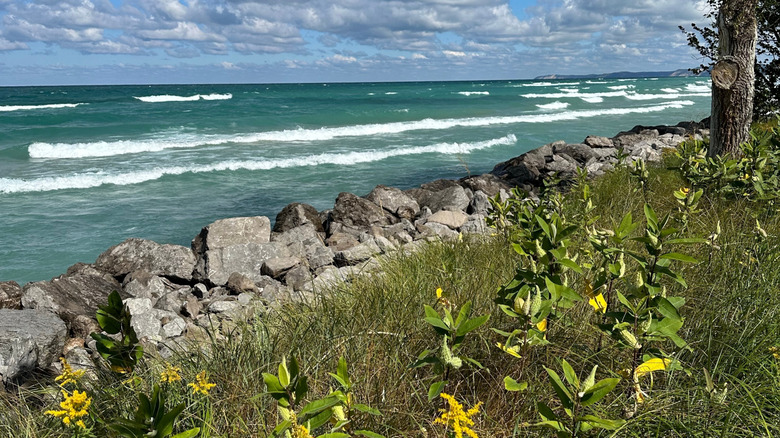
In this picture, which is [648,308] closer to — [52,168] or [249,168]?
[249,168]

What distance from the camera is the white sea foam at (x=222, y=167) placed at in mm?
13148

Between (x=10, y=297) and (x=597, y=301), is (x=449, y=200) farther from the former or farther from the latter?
(x=597, y=301)

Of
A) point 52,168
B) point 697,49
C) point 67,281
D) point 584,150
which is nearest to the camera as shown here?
point 67,281

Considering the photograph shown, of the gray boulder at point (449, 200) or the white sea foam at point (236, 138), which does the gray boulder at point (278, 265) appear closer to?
the gray boulder at point (449, 200)

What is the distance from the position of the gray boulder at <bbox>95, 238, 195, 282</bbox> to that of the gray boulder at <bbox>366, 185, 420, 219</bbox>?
3291 millimetres

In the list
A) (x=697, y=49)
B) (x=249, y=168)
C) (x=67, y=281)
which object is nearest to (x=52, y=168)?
(x=249, y=168)

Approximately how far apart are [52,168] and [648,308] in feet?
57.5

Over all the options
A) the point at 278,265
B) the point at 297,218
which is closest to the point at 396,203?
the point at 297,218

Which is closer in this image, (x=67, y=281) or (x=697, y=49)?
(x=67, y=281)

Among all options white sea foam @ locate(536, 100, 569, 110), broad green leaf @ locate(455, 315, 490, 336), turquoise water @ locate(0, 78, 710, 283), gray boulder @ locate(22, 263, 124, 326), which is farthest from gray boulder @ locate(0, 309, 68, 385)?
white sea foam @ locate(536, 100, 569, 110)

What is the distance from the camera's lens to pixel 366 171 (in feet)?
48.7

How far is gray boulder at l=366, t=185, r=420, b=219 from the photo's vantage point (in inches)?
368

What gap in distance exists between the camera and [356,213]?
345 inches

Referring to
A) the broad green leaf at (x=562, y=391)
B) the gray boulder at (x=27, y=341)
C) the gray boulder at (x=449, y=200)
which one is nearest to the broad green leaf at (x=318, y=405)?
the broad green leaf at (x=562, y=391)
